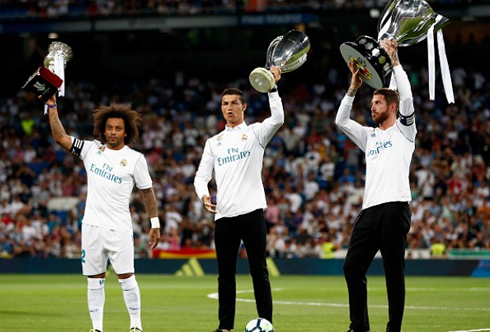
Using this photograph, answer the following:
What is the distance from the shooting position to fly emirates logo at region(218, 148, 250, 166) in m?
10.8

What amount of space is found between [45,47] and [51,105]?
32.5 metres

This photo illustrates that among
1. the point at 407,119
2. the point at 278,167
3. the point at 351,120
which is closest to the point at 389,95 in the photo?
the point at 407,119

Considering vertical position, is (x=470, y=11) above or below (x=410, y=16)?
above

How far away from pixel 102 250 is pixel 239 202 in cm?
155

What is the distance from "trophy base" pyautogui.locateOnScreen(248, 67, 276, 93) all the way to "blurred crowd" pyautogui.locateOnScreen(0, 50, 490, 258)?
17.9 metres

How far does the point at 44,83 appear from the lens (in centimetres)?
1045

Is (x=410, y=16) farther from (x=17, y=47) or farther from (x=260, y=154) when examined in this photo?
(x=17, y=47)

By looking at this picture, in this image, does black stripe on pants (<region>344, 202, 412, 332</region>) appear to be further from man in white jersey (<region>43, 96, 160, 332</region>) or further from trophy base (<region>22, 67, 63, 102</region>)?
trophy base (<region>22, 67, 63, 102</region>)

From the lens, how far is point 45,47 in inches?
1660

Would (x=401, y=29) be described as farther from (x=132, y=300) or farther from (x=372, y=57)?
(x=132, y=300)

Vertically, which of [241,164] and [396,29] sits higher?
[396,29]

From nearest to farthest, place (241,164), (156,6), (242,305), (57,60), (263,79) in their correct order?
(263,79) → (241,164) → (57,60) → (242,305) → (156,6)

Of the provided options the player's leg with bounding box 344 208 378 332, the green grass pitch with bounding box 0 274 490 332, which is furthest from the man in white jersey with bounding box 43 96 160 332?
the player's leg with bounding box 344 208 378 332

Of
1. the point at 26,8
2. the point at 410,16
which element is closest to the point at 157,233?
the point at 410,16
